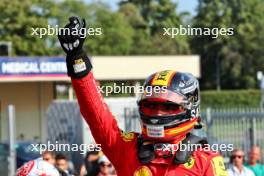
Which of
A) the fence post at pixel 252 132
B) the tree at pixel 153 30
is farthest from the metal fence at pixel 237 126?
the tree at pixel 153 30

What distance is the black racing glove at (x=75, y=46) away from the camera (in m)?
3.48

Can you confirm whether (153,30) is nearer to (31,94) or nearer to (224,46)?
(224,46)

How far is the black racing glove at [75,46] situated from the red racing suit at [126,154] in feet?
0.33

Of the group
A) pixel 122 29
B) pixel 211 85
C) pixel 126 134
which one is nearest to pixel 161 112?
pixel 126 134

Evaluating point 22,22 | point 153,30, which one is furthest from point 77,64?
point 153,30

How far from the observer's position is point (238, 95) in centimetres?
5344

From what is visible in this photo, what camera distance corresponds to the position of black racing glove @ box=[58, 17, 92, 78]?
3484mm

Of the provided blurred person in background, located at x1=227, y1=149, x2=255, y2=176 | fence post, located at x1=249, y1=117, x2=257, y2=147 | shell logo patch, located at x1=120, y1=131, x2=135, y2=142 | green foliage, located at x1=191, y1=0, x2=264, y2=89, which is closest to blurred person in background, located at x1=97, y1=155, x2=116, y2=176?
blurred person in background, located at x1=227, y1=149, x2=255, y2=176

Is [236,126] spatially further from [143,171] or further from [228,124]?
[143,171]

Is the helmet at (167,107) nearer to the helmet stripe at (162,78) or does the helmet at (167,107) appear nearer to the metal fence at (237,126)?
the helmet stripe at (162,78)

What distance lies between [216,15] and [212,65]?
7220 mm

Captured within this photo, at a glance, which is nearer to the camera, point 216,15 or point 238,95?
point 238,95

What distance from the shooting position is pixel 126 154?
3846 mm

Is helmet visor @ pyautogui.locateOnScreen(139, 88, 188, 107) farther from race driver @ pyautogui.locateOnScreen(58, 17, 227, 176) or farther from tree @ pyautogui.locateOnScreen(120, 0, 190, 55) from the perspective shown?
tree @ pyautogui.locateOnScreen(120, 0, 190, 55)
